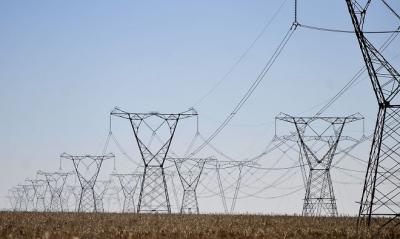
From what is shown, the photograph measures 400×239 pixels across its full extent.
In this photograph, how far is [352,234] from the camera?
2270cm

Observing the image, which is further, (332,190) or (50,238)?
(332,190)

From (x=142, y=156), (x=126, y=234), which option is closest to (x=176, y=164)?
(x=142, y=156)

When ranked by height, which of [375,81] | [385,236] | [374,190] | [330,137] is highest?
[330,137]

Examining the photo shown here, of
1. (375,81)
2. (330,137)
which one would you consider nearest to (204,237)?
(375,81)

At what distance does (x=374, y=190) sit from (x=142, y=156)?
93.8ft

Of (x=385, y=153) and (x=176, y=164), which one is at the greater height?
(x=176, y=164)

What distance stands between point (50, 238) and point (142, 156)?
95.8ft

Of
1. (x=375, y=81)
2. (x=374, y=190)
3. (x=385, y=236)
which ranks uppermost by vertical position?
(x=375, y=81)

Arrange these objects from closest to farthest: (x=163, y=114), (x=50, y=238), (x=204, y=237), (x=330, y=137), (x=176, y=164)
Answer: (x=50, y=238) < (x=204, y=237) < (x=163, y=114) < (x=330, y=137) < (x=176, y=164)

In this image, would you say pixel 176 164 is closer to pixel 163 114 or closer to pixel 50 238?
pixel 163 114

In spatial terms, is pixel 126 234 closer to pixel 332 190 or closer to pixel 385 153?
pixel 385 153

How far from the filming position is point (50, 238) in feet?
63.5

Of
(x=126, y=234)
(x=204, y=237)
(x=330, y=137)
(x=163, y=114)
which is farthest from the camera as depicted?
(x=330, y=137)

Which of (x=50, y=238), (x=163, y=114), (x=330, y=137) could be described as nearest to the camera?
(x=50, y=238)
